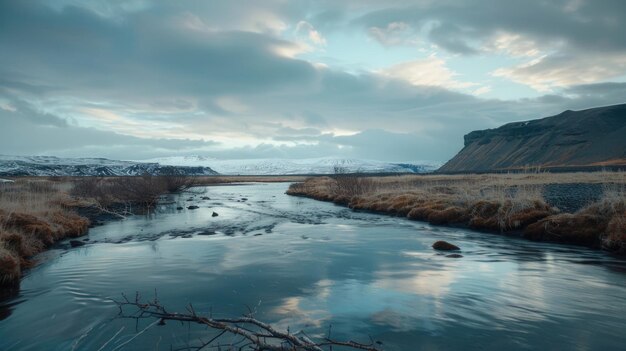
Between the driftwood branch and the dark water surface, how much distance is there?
1.58 ft

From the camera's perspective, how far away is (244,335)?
5.46 metres

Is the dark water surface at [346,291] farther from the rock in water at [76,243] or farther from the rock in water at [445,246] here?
the rock in water at [76,243]

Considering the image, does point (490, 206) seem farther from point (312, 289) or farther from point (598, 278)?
point (312, 289)

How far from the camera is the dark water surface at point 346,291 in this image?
8539 mm

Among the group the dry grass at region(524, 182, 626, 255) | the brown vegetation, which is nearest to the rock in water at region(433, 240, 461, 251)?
the dry grass at region(524, 182, 626, 255)

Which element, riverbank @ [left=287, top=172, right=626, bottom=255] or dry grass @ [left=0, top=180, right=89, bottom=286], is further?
riverbank @ [left=287, top=172, right=626, bottom=255]

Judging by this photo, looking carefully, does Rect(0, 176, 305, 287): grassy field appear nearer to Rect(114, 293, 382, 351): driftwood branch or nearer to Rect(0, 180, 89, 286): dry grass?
Rect(0, 180, 89, 286): dry grass

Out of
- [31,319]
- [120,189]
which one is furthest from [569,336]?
[120,189]

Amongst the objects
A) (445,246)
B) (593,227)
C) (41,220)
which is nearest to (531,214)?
(593,227)

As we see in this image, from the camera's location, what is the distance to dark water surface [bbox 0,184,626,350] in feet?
28.0

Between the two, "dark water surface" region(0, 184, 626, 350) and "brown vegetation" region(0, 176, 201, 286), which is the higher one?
"brown vegetation" region(0, 176, 201, 286)

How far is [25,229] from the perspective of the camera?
1903cm

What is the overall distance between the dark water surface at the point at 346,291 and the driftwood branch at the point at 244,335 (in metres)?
0.48

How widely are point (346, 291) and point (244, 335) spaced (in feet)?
22.8
